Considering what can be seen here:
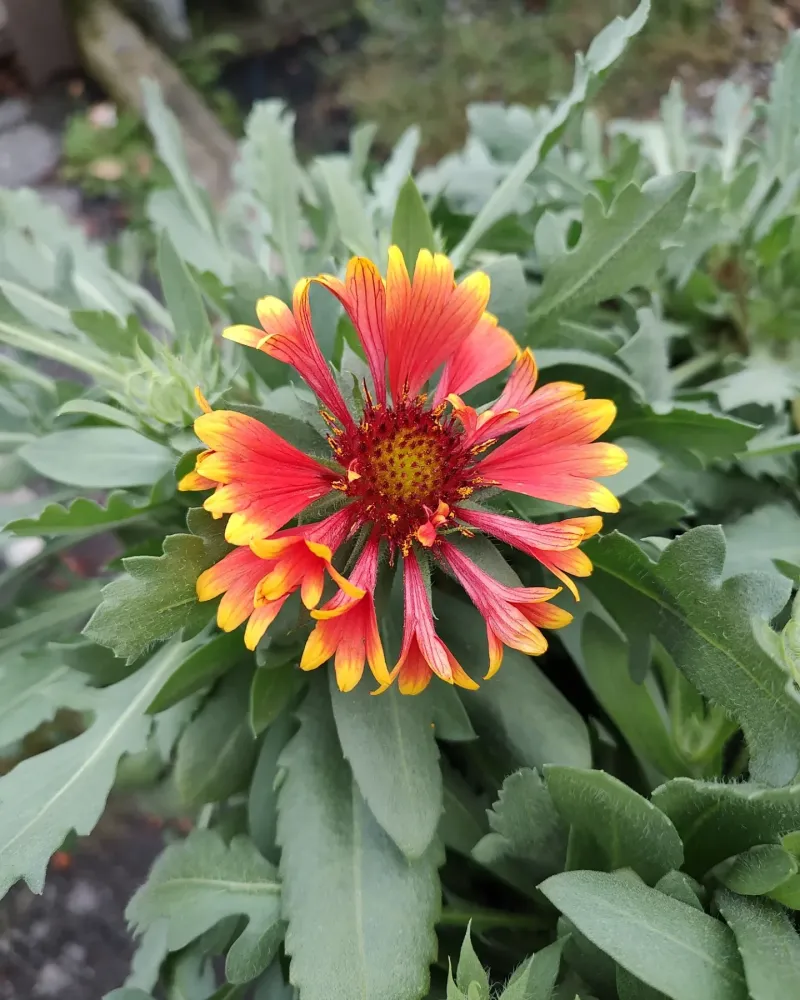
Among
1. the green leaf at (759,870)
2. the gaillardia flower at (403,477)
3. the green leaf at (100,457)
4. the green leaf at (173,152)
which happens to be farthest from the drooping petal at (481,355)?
the green leaf at (173,152)

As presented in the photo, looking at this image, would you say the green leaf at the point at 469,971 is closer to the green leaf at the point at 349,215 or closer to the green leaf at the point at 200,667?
the green leaf at the point at 200,667

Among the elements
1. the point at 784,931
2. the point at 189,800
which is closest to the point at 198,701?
the point at 189,800

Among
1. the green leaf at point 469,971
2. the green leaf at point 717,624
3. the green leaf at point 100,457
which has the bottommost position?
the green leaf at point 469,971

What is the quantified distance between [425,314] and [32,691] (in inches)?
16.4

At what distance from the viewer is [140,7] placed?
1.92 m

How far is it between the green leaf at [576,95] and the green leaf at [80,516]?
12.5 inches

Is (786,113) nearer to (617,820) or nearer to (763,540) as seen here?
(763,540)

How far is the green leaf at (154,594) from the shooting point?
43 cm

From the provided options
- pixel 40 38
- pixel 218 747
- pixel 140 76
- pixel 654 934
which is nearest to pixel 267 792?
pixel 218 747

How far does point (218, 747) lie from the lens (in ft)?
1.92

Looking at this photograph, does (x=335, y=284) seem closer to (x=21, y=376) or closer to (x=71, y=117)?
(x=21, y=376)

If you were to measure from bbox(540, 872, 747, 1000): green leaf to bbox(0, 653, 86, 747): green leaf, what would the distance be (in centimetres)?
37

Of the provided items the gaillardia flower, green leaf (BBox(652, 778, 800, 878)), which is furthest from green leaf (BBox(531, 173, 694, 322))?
green leaf (BBox(652, 778, 800, 878))

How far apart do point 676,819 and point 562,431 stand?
9.8 inches
